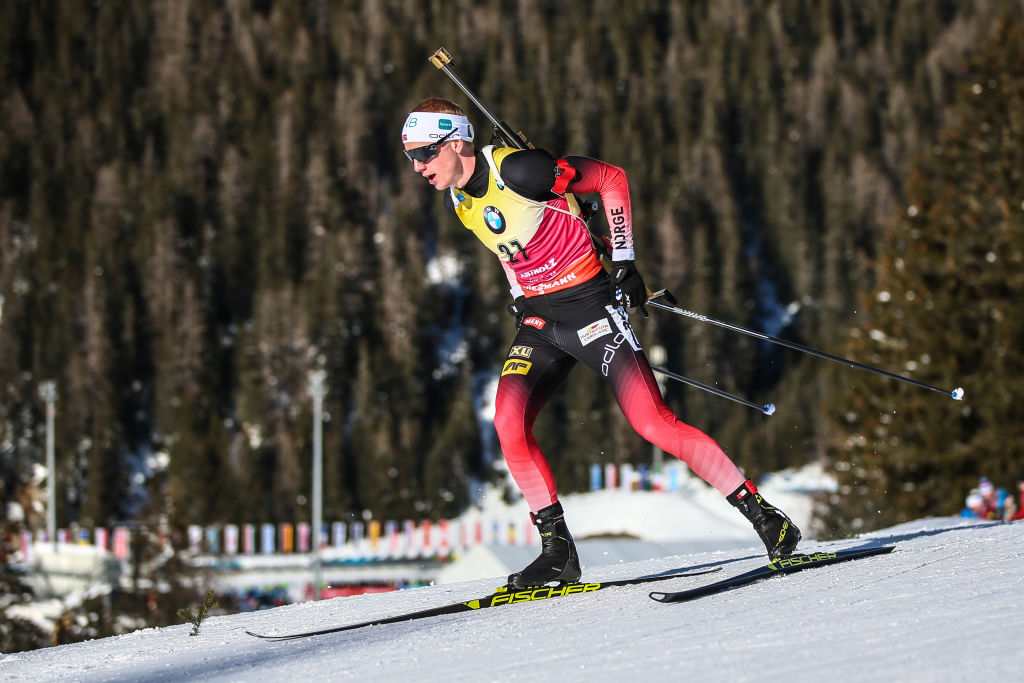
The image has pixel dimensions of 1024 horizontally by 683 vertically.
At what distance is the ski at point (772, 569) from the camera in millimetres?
4691

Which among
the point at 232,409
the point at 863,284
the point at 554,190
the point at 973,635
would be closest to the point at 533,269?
the point at 554,190

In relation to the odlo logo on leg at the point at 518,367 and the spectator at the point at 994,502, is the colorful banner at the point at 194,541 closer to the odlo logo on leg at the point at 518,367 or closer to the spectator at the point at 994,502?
the spectator at the point at 994,502

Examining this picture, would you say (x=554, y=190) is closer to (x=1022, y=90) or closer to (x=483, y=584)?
(x=483, y=584)

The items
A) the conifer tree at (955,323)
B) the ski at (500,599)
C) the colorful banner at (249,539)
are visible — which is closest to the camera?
the ski at (500,599)

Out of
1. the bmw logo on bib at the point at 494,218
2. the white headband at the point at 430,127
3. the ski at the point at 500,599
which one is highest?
the white headband at the point at 430,127

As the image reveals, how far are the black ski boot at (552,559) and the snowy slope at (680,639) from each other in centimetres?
29

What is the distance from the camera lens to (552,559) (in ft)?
18.0

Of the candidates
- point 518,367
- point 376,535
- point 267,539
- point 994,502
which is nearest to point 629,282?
point 518,367

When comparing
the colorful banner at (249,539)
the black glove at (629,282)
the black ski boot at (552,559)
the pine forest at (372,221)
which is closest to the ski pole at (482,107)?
the black glove at (629,282)

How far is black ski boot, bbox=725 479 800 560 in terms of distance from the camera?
17.0 ft

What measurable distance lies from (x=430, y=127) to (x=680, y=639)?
2509 millimetres

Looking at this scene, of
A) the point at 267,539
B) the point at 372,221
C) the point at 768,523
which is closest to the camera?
the point at 768,523

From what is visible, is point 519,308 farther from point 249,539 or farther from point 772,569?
point 249,539

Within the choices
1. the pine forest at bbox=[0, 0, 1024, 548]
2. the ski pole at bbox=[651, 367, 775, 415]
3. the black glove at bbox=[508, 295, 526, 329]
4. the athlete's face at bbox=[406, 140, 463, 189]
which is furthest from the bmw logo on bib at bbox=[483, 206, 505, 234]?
the pine forest at bbox=[0, 0, 1024, 548]
